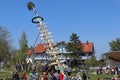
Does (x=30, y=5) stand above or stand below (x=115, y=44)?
below

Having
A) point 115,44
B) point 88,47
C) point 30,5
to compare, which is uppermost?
point 88,47

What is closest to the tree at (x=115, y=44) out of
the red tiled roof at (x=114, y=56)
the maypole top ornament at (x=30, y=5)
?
the maypole top ornament at (x=30, y=5)

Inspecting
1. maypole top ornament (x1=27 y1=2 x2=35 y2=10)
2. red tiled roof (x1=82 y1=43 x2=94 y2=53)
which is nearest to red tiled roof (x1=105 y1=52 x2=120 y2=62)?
maypole top ornament (x1=27 y1=2 x2=35 y2=10)

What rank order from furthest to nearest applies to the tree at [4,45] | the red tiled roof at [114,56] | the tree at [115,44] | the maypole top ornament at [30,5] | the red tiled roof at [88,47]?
the red tiled roof at [88,47] → the tree at [115,44] → the tree at [4,45] → the maypole top ornament at [30,5] → the red tiled roof at [114,56]

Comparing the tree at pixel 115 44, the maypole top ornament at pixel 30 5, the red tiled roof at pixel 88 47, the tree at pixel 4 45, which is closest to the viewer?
the maypole top ornament at pixel 30 5

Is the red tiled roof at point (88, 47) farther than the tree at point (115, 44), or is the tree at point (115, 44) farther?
the red tiled roof at point (88, 47)

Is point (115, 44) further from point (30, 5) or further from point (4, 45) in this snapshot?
point (30, 5)

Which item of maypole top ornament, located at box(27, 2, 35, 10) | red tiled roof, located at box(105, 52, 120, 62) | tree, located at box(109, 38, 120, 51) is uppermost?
tree, located at box(109, 38, 120, 51)

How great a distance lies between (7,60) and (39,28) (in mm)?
64487

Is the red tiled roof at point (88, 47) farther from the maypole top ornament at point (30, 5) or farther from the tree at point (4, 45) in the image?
the maypole top ornament at point (30, 5)

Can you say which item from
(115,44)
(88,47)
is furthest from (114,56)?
(88,47)

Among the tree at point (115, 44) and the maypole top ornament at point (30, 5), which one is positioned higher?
the tree at point (115, 44)

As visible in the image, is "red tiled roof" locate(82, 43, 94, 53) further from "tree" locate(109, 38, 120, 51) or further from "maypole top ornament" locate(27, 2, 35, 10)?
"maypole top ornament" locate(27, 2, 35, 10)

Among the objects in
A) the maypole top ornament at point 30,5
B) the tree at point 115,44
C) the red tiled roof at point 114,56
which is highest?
the tree at point 115,44
